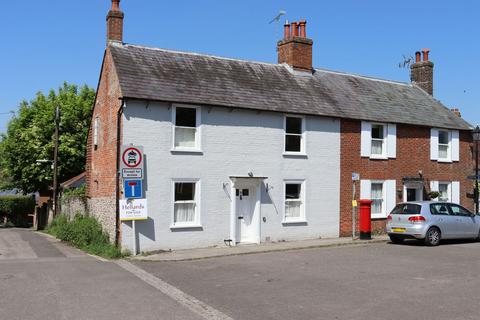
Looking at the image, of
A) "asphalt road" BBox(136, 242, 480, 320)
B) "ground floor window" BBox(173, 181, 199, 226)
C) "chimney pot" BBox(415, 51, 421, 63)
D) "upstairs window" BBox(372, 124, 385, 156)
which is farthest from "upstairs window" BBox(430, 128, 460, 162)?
"ground floor window" BBox(173, 181, 199, 226)

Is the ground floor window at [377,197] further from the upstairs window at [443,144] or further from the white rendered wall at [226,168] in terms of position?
the upstairs window at [443,144]

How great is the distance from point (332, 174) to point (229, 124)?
5.11m

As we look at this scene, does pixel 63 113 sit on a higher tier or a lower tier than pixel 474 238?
higher

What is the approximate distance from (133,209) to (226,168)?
3898 millimetres

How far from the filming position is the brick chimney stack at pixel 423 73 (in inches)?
1144

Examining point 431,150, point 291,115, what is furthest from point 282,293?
point 431,150

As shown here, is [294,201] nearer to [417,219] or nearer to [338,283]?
[417,219]

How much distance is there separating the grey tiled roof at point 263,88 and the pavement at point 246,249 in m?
5.01

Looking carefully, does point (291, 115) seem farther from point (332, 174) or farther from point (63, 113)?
point (63, 113)

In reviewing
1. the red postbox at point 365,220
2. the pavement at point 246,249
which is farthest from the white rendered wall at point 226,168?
the red postbox at point 365,220

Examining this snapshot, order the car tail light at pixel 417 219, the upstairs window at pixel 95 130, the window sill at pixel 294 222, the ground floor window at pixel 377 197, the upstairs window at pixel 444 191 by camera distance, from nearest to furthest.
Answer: the car tail light at pixel 417 219, the window sill at pixel 294 222, the upstairs window at pixel 95 130, the ground floor window at pixel 377 197, the upstairs window at pixel 444 191

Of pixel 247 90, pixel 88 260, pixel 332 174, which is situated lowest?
pixel 88 260

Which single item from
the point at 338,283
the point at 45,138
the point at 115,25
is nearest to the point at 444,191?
the point at 338,283

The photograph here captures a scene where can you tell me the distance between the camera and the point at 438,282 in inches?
464
